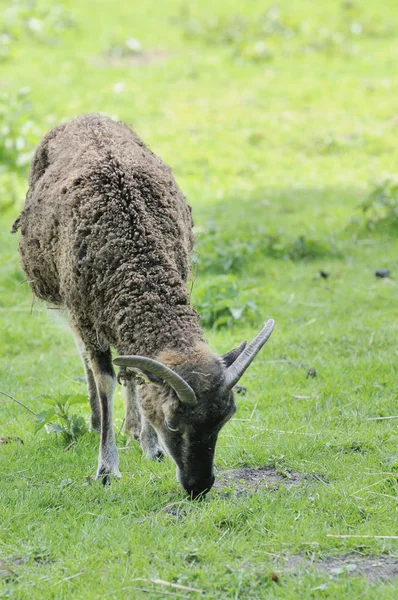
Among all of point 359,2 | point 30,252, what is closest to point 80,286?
point 30,252

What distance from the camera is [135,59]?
66.9ft

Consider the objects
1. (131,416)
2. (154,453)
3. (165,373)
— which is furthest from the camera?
(131,416)

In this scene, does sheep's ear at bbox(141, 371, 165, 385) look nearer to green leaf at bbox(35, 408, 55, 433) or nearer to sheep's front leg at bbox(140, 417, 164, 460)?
sheep's front leg at bbox(140, 417, 164, 460)

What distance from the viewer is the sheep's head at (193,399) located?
524cm

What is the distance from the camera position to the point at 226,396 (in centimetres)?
535

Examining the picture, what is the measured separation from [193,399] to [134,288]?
2.99 ft

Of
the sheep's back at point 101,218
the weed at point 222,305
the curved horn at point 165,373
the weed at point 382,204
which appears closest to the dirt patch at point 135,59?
the weed at point 382,204

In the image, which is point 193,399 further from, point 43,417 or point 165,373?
point 43,417

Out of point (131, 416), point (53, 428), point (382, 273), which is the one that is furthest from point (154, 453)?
point (382, 273)

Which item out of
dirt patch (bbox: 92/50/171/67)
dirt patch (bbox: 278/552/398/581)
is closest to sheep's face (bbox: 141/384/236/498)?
dirt patch (bbox: 278/552/398/581)

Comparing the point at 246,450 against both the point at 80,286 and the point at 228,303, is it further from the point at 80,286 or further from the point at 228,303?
the point at 228,303

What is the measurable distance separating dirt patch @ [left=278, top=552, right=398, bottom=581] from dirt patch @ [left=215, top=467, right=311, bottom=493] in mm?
920

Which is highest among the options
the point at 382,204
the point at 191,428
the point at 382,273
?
the point at 191,428

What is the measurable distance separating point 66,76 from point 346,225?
30.6ft
